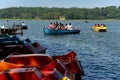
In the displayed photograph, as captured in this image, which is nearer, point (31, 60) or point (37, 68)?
point (37, 68)

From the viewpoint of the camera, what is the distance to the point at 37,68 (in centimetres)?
1917

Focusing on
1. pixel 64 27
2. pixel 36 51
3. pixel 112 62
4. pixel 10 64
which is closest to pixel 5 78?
pixel 10 64

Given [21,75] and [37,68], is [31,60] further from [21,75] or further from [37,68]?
[21,75]

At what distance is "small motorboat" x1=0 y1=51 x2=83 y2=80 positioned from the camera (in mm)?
17359

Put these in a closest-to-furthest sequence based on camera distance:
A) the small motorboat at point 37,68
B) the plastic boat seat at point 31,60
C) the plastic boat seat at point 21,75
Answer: the plastic boat seat at point 21,75 → the small motorboat at point 37,68 → the plastic boat seat at point 31,60

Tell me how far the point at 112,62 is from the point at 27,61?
50.2 feet

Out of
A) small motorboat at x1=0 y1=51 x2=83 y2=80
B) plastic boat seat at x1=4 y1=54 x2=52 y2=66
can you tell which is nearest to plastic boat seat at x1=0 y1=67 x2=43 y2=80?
small motorboat at x1=0 y1=51 x2=83 y2=80

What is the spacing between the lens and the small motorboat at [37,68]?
1736 cm

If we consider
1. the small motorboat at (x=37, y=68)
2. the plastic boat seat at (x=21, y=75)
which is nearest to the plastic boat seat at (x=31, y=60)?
the small motorboat at (x=37, y=68)

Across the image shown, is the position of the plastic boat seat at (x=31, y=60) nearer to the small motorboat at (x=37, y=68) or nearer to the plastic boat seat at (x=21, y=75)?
the small motorboat at (x=37, y=68)

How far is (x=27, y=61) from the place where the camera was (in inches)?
859

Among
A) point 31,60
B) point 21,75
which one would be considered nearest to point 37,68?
point 21,75

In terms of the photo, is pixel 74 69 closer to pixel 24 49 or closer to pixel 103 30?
pixel 24 49

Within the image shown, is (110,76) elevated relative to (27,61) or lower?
lower
